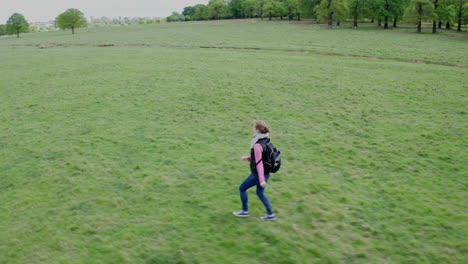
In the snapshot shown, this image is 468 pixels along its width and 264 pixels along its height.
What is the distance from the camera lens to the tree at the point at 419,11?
68625mm

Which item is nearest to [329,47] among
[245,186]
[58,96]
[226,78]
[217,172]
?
[226,78]

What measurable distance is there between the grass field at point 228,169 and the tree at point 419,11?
168ft

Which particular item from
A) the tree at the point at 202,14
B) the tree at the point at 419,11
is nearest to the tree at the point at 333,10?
the tree at the point at 419,11

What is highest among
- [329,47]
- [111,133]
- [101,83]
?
[329,47]

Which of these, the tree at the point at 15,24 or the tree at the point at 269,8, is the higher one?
the tree at the point at 269,8

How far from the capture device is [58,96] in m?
24.2

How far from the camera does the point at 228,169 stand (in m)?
12.7

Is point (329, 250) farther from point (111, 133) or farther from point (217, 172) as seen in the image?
point (111, 133)

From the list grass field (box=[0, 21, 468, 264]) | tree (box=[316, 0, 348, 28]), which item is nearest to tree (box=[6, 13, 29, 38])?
tree (box=[316, 0, 348, 28])

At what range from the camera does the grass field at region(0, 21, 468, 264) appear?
8.48m

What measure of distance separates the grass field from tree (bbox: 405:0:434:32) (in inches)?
2010

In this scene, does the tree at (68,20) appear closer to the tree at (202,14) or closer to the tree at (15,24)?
the tree at (15,24)

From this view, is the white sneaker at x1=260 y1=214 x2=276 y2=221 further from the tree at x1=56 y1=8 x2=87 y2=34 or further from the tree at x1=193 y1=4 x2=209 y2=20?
the tree at x1=193 y1=4 x2=209 y2=20

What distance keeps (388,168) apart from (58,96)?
74.9ft
